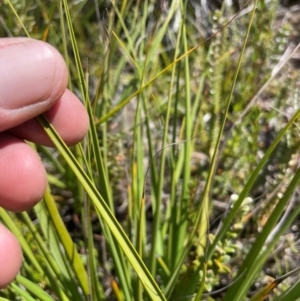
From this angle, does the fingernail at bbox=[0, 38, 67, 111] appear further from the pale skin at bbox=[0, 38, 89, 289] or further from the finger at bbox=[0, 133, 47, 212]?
the finger at bbox=[0, 133, 47, 212]

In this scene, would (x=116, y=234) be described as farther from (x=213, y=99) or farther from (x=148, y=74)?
(x=148, y=74)

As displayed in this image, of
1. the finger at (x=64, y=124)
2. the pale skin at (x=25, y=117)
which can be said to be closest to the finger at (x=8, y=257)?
the pale skin at (x=25, y=117)

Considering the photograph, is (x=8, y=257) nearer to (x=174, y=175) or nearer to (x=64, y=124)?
(x=64, y=124)

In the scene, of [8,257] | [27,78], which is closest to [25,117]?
[27,78]

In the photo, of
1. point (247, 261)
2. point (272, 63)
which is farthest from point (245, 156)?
point (247, 261)

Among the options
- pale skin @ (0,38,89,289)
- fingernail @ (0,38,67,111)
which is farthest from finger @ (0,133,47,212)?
fingernail @ (0,38,67,111)

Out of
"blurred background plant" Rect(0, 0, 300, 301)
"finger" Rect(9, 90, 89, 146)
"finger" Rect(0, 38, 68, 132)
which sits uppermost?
"finger" Rect(0, 38, 68, 132)

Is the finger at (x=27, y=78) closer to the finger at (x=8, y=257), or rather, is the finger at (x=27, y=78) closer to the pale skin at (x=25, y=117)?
the pale skin at (x=25, y=117)
